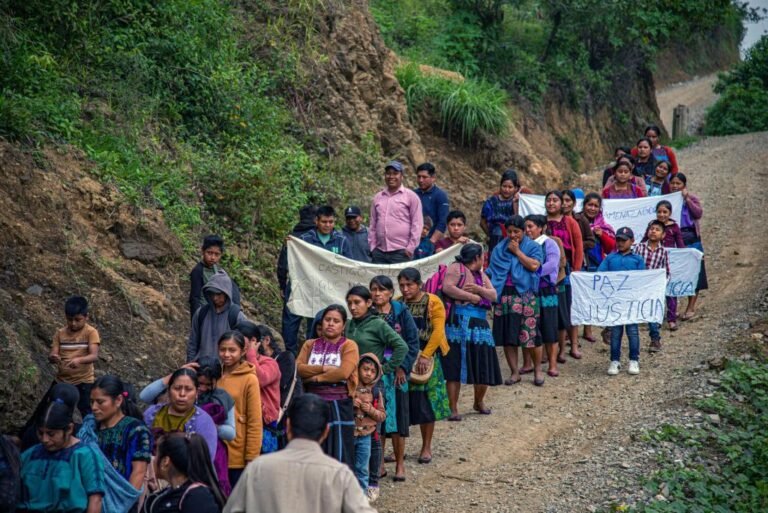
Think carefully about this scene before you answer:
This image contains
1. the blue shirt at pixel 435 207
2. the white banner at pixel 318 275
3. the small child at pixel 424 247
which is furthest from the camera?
the blue shirt at pixel 435 207

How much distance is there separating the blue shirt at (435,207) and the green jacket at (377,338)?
13.0 ft

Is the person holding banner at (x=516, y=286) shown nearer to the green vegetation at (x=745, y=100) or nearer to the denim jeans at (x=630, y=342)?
the denim jeans at (x=630, y=342)

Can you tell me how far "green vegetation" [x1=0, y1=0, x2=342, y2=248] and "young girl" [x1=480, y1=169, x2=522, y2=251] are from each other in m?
2.51

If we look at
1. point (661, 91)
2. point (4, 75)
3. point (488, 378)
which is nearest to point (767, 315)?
point (488, 378)

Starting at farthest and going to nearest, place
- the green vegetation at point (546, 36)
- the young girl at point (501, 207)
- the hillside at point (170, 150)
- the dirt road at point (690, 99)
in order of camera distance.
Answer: the dirt road at point (690, 99) < the green vegetation at point (546, 36) < the young girl at point (501, 207) < the hillside at point (170, 150)

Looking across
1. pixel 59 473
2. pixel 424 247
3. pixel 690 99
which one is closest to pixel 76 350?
pixel 59 473

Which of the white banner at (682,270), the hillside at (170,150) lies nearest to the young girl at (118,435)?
the hillside at (170,150)

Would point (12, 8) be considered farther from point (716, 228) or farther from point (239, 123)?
point (716, 228)

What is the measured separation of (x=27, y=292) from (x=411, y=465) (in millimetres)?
3783

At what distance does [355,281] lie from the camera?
434 inches

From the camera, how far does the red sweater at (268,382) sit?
24.7 feet

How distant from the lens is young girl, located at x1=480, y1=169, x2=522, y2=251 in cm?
1235

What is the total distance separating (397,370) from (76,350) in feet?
8.45

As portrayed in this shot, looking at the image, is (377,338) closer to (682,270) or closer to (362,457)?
(362,457)
